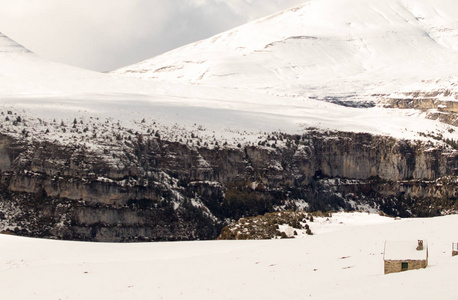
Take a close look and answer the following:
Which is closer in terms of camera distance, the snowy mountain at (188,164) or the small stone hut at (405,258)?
the small stone hut at (405,258)

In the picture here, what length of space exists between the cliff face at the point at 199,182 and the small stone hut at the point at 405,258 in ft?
219

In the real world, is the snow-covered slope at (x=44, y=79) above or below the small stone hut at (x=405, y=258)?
above

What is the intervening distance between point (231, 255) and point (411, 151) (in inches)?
3454

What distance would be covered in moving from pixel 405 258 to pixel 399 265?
50 centimetres

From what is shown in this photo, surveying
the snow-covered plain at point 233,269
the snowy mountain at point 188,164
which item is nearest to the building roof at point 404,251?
the snow-covered plain at point 233,269

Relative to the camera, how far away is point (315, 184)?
14025 centimetres

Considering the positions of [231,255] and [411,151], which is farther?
[411,151]

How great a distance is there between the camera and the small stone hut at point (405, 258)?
4725 cm

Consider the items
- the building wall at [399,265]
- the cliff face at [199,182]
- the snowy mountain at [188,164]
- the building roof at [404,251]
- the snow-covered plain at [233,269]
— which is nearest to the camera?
the snow-covered plain at [233,269]

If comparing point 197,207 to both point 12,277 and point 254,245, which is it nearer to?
point 254,245

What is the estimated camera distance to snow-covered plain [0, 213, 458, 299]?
144 ft

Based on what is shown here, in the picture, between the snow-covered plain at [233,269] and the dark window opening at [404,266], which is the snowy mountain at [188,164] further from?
the dark window opening at [404,266]

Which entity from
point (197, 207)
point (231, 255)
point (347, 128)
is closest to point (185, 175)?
point (197, 207)

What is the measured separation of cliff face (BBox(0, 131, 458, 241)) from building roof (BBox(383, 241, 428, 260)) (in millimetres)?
66139
